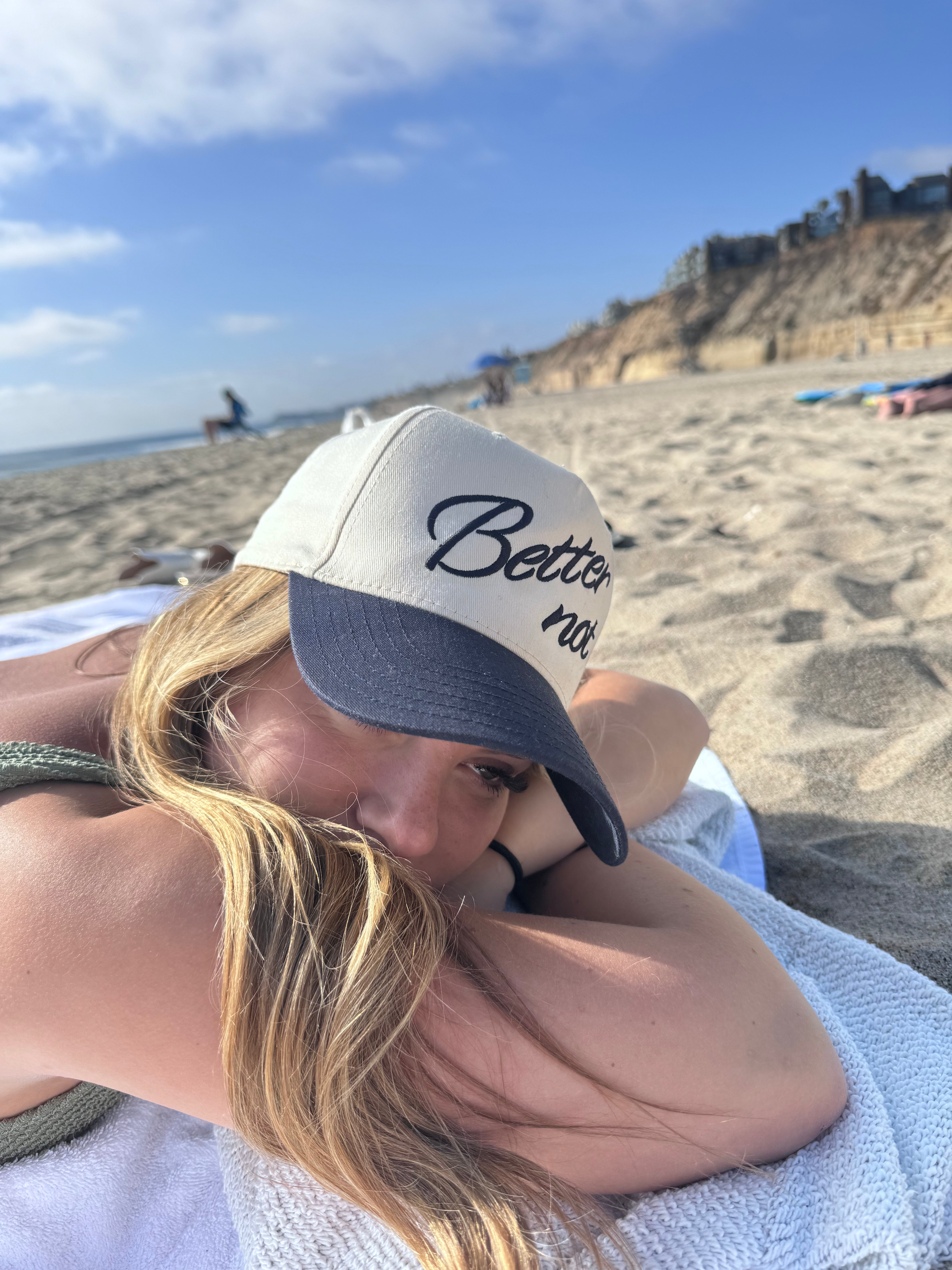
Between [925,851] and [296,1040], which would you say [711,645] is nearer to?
[925,851]

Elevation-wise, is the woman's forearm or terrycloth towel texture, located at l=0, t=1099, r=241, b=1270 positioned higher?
the woman's forearm

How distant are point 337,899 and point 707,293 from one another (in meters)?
43.8

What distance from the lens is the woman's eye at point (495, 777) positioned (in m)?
1.05

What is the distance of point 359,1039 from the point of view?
0.76m

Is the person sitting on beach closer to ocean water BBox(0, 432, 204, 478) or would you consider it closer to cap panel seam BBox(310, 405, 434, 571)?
cap panel seam BBox(310, 405, 434, 571)

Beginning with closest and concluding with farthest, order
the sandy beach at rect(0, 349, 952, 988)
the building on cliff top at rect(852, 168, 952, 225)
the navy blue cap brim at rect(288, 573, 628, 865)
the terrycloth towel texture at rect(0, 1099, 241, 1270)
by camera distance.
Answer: the navy blue cap brim at rect(288, 573, 628, 865)
the terrycloth towel texture at rect(0, 1099, 241, 1270)
the sandy beach at rect(0, 349, 952, 988)
the building on cliff top at rect(852, 168, 952, 225)

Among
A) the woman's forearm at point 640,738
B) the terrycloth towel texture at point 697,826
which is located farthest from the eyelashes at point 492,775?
the terrycloth towel texture at point 697,826

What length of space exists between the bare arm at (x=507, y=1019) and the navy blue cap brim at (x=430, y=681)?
0.65ft

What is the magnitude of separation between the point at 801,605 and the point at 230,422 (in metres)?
17.4

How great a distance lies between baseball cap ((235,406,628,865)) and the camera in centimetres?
89

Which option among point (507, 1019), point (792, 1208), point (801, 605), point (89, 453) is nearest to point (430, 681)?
point (507, 1019)

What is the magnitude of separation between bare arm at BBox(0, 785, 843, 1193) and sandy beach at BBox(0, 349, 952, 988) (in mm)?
610

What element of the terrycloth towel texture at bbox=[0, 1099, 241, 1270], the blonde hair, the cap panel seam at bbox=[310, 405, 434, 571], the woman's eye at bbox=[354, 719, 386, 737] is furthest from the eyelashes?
the terrycloth towel texture at bbox=[0, 1099, 241, 1270]

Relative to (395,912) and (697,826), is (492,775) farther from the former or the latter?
(697,826)
